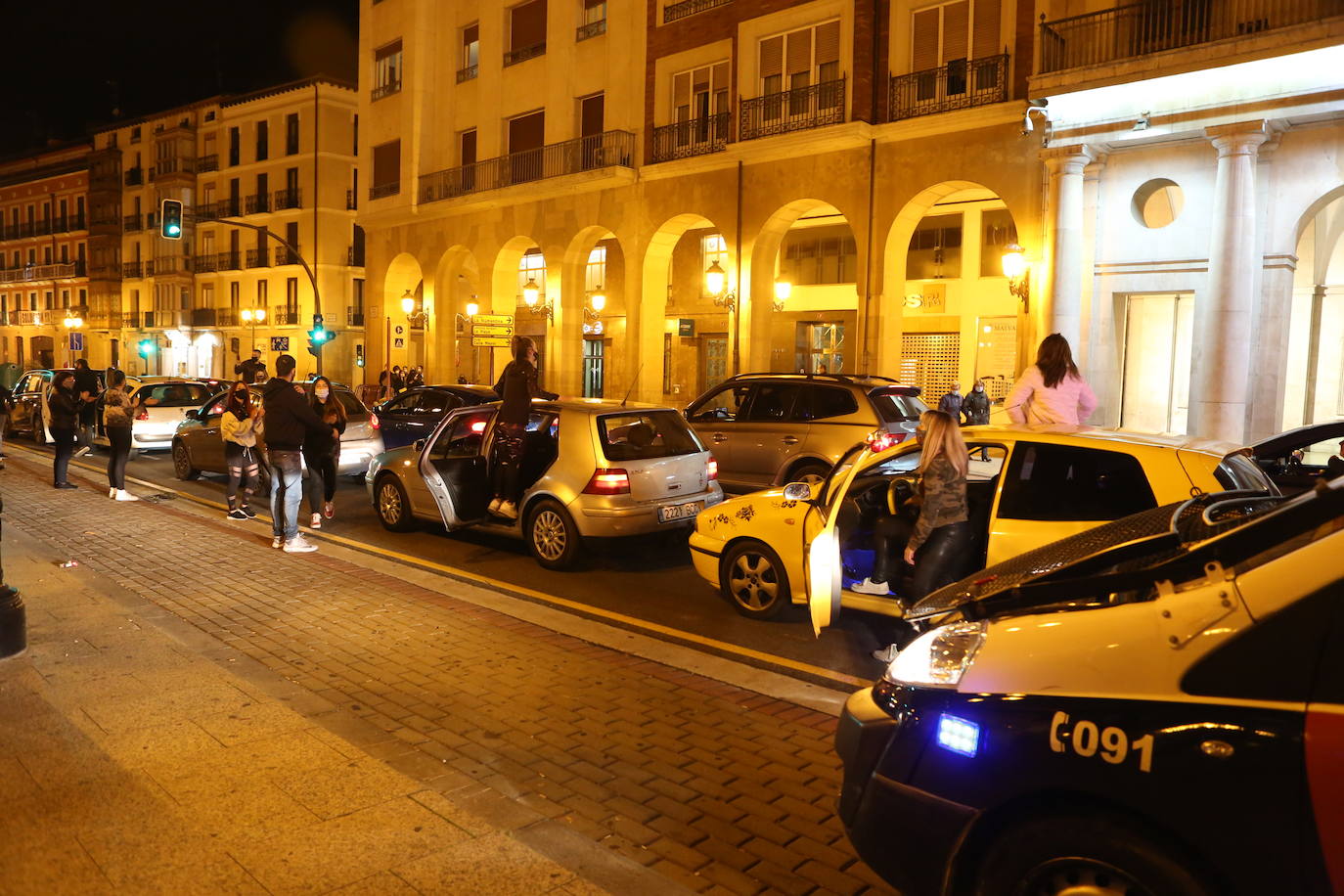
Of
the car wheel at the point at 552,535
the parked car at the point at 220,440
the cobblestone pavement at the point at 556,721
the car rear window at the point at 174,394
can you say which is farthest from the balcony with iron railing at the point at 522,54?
the cobblestone pavement at the point at 556,721

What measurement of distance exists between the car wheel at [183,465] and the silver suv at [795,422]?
28.2 ft

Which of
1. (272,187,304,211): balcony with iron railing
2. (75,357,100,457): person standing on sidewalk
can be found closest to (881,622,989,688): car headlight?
(75,357,100,457): person standing on sidewalk

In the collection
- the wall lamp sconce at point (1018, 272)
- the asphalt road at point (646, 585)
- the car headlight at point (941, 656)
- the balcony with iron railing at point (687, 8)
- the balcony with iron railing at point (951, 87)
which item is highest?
the balcony with iron railing at point (687, 8)

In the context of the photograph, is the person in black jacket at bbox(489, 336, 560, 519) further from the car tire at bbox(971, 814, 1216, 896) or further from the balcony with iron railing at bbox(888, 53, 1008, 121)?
the balcony with iron railing at bbox(888, 53, 1008, 121)

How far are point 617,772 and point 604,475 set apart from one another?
4.66m

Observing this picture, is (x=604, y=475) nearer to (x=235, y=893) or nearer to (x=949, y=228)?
(x=235, y=893)

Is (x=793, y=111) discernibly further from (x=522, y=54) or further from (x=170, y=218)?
(x=170, y=218)

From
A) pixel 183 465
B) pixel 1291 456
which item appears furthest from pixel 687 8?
pixel 1291 456

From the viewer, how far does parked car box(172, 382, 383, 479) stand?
15.6m

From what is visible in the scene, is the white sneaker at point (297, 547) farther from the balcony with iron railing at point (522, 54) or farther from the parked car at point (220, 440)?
the balcony with iron railing at point (522, 54)

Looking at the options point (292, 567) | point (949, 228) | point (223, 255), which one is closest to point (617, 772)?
point (292, 567)

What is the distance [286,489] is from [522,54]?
2191cm

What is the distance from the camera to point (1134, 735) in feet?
8.38

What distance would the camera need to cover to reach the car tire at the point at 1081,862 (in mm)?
2529
